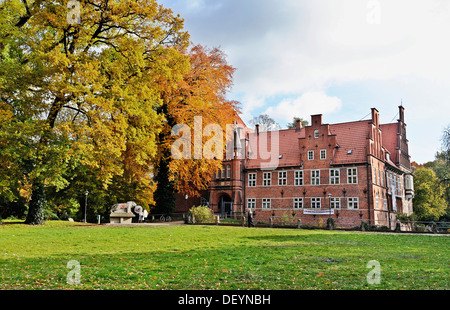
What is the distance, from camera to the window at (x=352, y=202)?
39.6 m

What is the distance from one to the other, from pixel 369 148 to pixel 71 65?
31.2 meters

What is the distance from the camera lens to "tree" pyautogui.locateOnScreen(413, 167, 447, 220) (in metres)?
48.2

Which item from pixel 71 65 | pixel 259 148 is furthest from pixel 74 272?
pixel 259 148

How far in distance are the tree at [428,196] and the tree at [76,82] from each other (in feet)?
129

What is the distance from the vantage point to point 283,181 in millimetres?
45312

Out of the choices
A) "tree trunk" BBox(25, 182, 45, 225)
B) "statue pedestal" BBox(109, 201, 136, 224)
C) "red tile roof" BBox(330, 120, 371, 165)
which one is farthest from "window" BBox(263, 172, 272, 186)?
"tree trunk" BBox(25, 182, 45, 225)

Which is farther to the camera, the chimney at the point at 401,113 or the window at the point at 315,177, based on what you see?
the chimney at the point at 401,113

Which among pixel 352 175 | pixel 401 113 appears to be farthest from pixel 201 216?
pixel 401 113

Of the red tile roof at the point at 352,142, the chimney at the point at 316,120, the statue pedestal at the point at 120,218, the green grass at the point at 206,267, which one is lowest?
the green grass at the point at 206,267

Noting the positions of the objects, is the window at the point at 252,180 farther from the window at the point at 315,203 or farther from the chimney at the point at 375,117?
the chimney at the point at 375,117

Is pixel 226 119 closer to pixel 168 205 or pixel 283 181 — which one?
pixel 168 205

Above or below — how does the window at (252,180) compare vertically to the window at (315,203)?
above

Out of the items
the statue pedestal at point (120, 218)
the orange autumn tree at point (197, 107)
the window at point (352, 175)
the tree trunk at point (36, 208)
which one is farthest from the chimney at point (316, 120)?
the tree trunk at point (36, 208)

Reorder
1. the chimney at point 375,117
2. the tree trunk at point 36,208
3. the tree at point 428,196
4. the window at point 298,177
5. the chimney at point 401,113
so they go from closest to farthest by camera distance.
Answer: the tree trunk at point 36,208 < the chimney at point 375,117 < the window at point 298,177 < the tree at point 428,196 < the chimney at point 401,113
